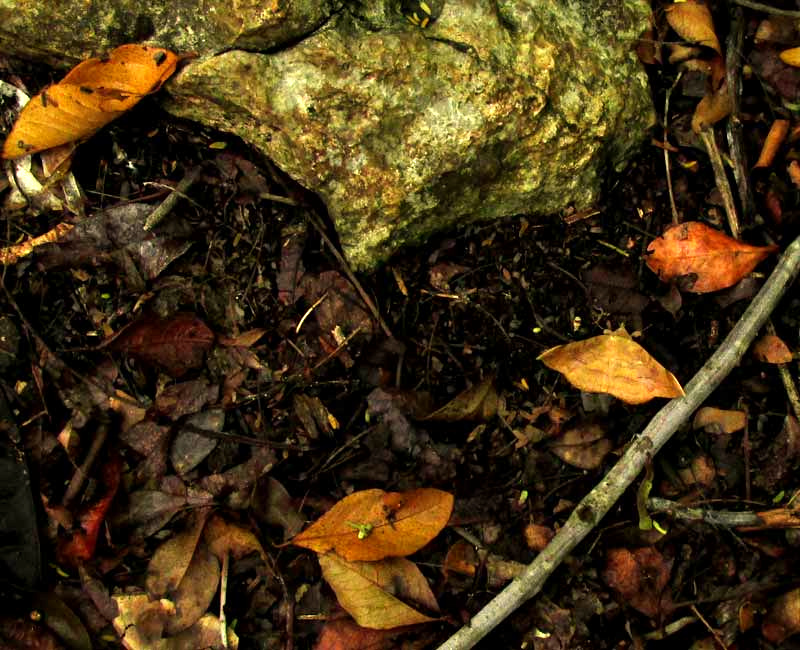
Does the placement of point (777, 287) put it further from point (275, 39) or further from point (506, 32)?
point (275, 39)

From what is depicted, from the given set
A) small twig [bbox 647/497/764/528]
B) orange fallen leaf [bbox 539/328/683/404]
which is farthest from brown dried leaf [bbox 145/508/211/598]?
small twig [bbox 647/497/764/528]

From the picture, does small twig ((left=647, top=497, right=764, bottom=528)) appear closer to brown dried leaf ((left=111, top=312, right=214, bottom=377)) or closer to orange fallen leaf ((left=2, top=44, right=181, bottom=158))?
brown dried leaf ((left=111, top=312, right=214, bottom=377))

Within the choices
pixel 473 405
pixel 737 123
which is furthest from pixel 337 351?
pixel 737 123

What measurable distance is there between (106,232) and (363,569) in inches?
52.3

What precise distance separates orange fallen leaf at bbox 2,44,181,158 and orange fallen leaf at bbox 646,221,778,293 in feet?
5.30

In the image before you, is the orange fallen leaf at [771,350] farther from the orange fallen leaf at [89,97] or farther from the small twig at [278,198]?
the orange fallen leaf at [89,97]

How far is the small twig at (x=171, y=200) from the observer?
7.77 feet

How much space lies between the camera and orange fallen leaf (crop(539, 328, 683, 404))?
232 centimetres

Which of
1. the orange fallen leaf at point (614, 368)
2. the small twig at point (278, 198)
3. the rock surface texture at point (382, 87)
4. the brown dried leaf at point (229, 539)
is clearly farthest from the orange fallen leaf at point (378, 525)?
the small twig at point (278, 198)

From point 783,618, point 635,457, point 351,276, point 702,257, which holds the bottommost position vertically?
point 783,618

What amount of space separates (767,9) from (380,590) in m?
2.19

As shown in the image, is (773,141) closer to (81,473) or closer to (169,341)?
(169,341)

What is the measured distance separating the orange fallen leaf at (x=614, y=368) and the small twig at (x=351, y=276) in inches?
19.9

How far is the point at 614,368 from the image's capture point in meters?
2.34
